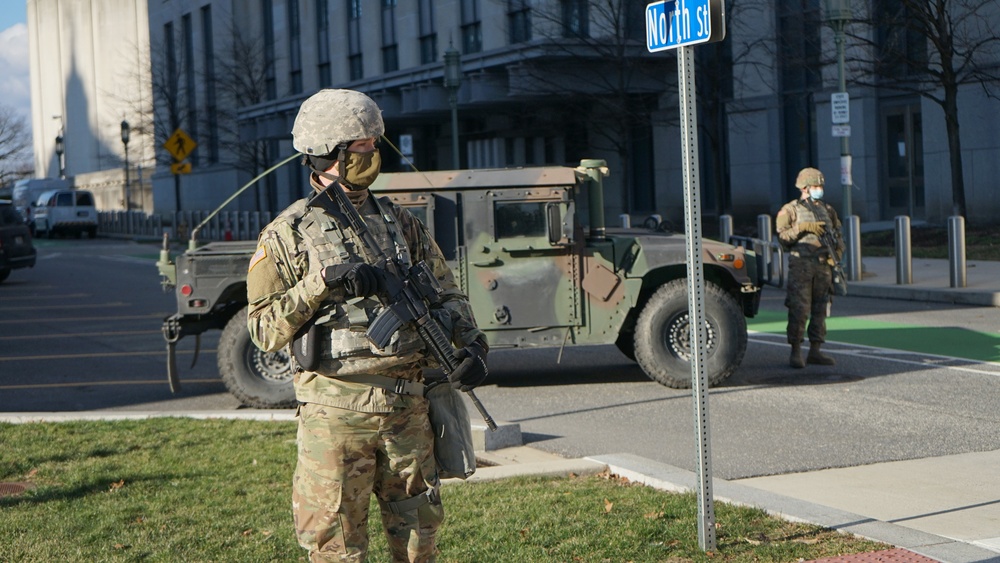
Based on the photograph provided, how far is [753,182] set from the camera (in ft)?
98.6

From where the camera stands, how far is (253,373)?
1004 centimetres

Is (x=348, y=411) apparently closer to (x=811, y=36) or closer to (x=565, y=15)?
(x=811, y=36)

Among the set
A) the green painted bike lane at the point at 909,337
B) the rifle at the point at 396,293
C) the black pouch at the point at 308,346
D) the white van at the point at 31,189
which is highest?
the white van at the point at 31,189

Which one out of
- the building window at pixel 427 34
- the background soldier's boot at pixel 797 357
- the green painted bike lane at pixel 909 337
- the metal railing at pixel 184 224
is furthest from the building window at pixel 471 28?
the background soldier's boot at pixel 797 357

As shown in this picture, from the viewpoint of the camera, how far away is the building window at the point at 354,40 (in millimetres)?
45312

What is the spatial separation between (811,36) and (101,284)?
15334 millimetres

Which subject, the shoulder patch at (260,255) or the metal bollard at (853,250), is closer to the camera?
the shoulder patch at (260,255)

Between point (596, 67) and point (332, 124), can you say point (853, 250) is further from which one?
point (332, 124)

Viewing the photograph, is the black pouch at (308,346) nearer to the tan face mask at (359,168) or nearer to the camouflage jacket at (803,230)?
the tan face mask at (359,168)

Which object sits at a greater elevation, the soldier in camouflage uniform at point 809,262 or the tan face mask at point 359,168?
the tan face mask at point 359,168

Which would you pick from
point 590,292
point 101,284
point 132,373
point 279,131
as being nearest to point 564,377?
point 590,292

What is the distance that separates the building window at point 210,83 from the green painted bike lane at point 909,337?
36.4m

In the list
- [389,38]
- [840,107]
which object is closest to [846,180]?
[840,107]

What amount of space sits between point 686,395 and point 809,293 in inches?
74.1
